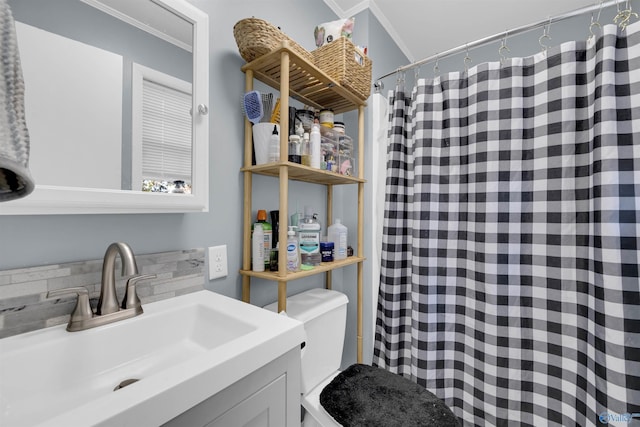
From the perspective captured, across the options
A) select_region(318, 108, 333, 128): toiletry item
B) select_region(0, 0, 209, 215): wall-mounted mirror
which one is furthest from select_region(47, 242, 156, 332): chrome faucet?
select_region(318, 108, 333, 128): toiletry item

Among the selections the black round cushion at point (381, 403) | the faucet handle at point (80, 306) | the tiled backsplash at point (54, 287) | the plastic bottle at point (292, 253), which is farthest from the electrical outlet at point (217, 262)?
the black round cushion at point (381, 403)

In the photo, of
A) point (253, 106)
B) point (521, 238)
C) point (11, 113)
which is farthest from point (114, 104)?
point (521, 238)

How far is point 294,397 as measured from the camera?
0.68 m

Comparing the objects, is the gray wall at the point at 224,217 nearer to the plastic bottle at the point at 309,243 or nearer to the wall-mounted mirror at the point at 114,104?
the wall-mounted mirror at the point at 114,104

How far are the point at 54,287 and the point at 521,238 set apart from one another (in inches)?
59.9

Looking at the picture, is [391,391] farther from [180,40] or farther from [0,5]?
[180,40]

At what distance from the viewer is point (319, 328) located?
1.21 m

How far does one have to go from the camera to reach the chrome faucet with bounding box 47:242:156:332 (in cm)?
64

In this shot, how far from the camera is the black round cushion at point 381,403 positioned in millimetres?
879

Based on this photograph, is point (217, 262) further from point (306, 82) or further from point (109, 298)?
point (306, 82)

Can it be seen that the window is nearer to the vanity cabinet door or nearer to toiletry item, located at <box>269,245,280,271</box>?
toiletry item, located at <box>269,245,280,271</box>

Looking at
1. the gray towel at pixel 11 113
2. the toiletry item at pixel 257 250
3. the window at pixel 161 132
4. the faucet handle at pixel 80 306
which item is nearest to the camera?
the gray towel at pixel 11 113

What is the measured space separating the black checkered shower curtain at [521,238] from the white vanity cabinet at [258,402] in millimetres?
761

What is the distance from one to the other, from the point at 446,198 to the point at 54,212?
1357 mm
